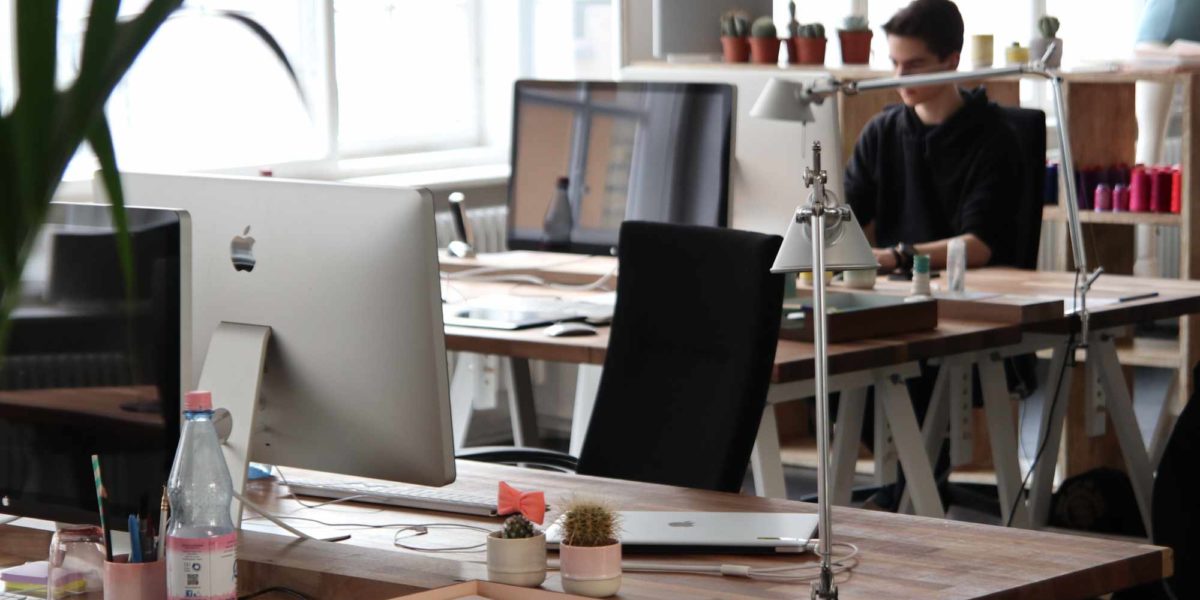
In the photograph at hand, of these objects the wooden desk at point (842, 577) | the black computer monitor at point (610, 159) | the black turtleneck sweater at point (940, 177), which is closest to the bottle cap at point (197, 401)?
the wooden desk at point (842, 577)

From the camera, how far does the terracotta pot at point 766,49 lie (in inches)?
193

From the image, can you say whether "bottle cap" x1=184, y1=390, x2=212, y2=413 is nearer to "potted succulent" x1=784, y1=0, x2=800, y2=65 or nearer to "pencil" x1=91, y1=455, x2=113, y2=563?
"pencil" x1=91, y1=455, x2=113, y2=563

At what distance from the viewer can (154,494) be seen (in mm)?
1535

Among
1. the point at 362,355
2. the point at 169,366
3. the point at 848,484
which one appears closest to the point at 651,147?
the point at 848,484

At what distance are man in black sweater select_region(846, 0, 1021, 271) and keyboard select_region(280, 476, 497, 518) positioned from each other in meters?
2.03

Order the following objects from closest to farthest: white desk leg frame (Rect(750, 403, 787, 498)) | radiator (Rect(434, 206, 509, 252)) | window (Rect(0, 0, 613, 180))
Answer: white desk leg frame (Rect(750, 403, 787, 498)) < window (Rect(0, 0, 613, 180)) < radiator (Rect(434, 206, 509, 252))

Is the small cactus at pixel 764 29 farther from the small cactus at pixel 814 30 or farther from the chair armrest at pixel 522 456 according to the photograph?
the chair armrest at pixel 522 456

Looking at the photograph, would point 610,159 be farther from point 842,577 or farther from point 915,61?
point 842,577

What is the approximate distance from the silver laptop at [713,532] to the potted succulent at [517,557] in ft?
0.41

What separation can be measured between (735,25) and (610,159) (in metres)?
1.56

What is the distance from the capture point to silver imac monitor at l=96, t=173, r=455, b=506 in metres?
1.66

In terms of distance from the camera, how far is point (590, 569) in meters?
1.50

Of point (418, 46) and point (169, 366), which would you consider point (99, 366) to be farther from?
point (418, 46)

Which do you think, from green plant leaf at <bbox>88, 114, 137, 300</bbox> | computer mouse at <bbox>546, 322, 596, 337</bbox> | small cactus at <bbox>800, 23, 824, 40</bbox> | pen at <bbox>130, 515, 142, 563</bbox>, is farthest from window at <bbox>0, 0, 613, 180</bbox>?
green plant leaf at <bbox>88, 114, 137, 300</bbox>
